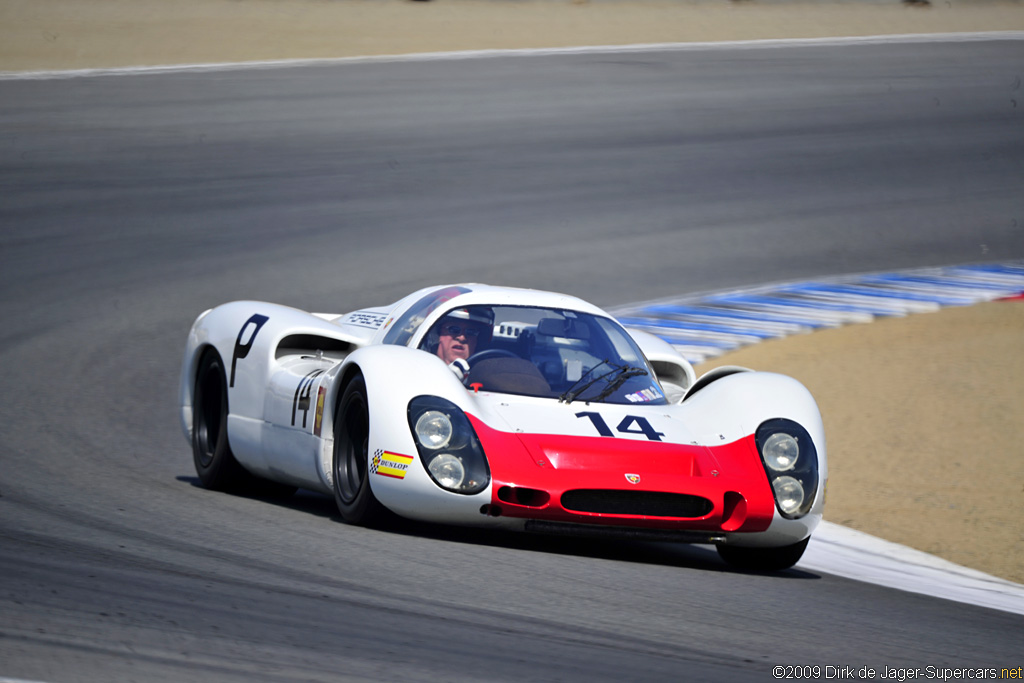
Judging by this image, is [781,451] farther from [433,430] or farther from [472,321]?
[472,321]

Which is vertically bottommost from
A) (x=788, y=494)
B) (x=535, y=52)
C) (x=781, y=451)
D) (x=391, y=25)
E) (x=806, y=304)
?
(x=806, y=304)

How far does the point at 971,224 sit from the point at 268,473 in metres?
11.6

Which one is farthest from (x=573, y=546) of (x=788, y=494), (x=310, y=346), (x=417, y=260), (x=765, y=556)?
(x=417, y=260)

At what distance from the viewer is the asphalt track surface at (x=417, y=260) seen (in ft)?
13.6

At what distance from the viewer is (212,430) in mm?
7523

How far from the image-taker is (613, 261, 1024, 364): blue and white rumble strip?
11812mm

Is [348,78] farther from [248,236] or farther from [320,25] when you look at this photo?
[248,236]

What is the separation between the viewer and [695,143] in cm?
1852

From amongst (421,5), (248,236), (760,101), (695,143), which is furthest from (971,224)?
(421,5)

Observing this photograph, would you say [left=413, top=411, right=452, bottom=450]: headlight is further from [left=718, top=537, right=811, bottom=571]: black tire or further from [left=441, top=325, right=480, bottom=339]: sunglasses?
[left=718, top=537, right=811, bottom=571]: black tire

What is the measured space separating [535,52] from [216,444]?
16307 mm

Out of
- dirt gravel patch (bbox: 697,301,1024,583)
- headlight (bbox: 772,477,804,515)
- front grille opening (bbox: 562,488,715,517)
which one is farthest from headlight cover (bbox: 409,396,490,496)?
dirt gravel patch (bbox: 697,301,1024,583)

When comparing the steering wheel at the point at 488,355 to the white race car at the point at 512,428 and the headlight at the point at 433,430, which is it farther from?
the headlight at the point at 433,430

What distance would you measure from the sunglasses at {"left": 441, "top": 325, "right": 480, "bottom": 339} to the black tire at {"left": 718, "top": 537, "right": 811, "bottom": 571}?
1.50 m
